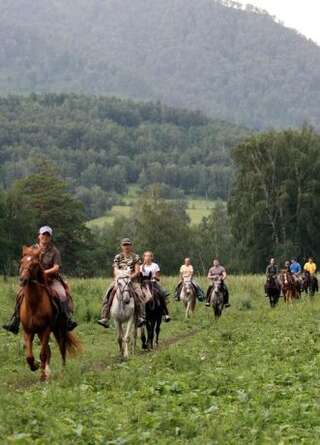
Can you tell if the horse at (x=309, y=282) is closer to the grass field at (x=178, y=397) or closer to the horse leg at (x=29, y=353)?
the grass field at (x=178, y=397)

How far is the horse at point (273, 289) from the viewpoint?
39.0m

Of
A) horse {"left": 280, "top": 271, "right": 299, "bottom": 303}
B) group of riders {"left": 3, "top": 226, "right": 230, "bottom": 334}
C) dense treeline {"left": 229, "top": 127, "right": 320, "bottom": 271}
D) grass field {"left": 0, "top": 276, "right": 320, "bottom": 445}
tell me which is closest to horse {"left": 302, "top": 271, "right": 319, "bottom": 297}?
horse {"left": 280, "top": 271, "right": 299, "bottom": 303}

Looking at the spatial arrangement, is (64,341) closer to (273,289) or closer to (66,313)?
(66,313)

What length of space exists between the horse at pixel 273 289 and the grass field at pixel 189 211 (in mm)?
110753

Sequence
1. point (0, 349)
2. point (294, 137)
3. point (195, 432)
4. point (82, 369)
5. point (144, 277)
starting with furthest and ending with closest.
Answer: point (294, 137) < point (144, 277) < point (0, 349) < point (82, 369) < point (195, 432)

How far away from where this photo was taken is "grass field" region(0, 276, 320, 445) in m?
8.74

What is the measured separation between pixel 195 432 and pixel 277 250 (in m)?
69.6

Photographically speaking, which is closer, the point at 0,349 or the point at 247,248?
the point at 0,349

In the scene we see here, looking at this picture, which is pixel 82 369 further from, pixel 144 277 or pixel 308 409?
pixel 144 277

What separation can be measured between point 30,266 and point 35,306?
0.83 m

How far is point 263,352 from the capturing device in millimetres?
16750

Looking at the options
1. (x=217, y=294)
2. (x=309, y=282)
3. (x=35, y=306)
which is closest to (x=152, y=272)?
(x=35, y=306)

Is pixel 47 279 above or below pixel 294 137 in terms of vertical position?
below

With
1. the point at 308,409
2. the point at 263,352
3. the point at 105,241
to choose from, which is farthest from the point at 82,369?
the point at 105,241
